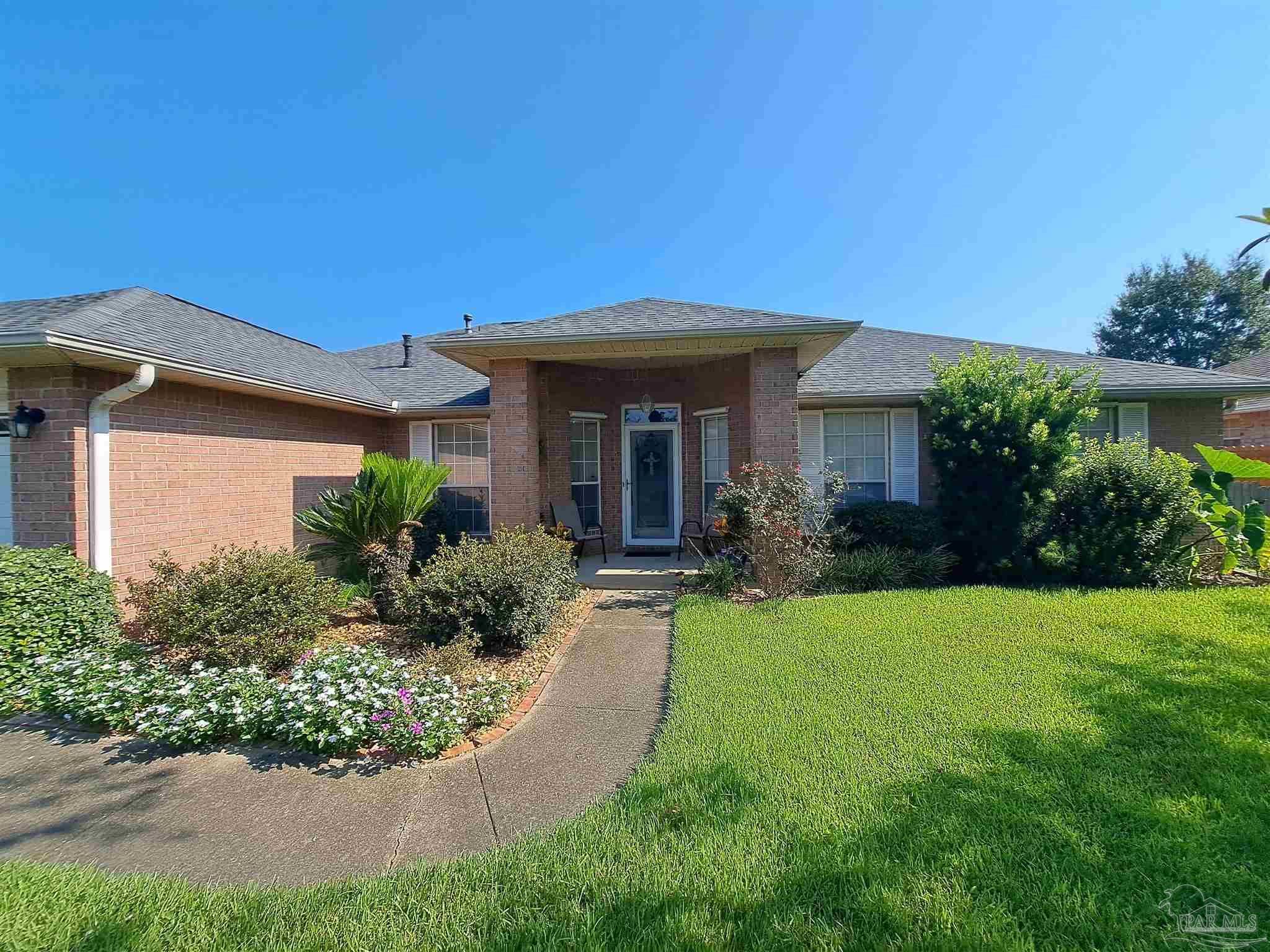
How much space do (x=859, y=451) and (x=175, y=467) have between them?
10.6m

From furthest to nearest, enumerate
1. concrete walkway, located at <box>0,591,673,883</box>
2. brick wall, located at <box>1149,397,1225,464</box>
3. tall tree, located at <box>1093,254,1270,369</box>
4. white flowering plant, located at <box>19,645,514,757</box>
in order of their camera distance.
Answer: tall tree, located at <box>1093,254,1270,369</box> < brick wall, located at <box>1149,397,1225,464</box> < white flowering plant, located at <box>19,645,514,757</box> < concrete walkway, located at <box>0,591,673,883</box>

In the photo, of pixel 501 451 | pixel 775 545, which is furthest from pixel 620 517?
pixel 775 545

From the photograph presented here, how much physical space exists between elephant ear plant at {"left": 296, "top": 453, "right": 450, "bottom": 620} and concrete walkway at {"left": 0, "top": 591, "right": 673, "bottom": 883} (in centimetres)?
268

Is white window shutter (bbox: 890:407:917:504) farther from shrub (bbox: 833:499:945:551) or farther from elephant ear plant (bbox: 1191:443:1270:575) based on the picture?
elephant ear plant (bbox: 1191:443:1270:575)

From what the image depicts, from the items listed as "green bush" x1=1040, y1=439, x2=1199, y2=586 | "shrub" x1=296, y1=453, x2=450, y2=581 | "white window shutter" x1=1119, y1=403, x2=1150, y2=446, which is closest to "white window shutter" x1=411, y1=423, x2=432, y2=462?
"shrub" x1=296, y1=453, x2=450, y2=581

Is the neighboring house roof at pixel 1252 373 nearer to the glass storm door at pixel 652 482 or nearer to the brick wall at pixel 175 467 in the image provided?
the glass storm door at pixel 652 482

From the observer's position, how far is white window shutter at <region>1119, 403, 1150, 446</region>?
967 cm

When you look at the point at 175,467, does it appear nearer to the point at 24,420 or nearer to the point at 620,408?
the point at 24,420

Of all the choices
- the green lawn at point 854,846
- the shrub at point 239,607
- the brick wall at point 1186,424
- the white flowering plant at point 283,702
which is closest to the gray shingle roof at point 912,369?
the brick wall at point 1186,424

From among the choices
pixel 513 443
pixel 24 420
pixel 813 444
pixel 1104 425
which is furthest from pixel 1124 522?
pixel 24 420

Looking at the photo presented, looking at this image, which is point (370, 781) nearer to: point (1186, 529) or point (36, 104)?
point (1186, 529)

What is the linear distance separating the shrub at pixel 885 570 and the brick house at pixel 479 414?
173cm

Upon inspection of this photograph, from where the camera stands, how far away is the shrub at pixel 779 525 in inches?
270

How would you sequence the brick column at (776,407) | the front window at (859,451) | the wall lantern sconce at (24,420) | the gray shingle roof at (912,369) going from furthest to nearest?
the front window at (859,451)
the gray shingle roof at (912,369)
the brick column at (776,407)
the wall lantern sconce at (24,420)
